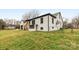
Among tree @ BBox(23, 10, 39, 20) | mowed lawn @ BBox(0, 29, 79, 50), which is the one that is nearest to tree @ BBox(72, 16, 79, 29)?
mowed lawn @ BBox(0, 29, 79, 50)

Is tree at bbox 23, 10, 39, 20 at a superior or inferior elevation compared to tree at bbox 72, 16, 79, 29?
superior

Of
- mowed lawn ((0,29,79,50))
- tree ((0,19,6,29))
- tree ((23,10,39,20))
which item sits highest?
tree ((23,10,39,20))

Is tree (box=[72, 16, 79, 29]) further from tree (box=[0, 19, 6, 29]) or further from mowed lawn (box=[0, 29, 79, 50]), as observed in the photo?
tree (box=[0, 19, 6, 29])

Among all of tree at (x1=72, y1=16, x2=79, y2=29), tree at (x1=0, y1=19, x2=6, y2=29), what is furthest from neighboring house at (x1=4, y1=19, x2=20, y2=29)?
tree at (x1=72, y1=16, x2=79, y2=29)

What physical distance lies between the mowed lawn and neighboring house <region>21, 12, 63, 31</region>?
51 mm

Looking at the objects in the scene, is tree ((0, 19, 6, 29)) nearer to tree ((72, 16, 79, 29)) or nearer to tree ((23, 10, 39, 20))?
tree ((23, 10, 39, 20))

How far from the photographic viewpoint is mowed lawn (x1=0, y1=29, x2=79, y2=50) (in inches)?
76.9

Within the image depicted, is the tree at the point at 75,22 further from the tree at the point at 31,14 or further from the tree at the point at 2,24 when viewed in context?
the tree at the point at 2,24

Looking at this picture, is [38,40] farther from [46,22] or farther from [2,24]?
[2,24]

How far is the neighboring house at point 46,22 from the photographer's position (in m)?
1.98

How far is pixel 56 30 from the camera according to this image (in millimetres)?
1994

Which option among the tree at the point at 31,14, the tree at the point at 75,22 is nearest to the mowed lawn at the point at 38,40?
the tree at the point at 75,22
